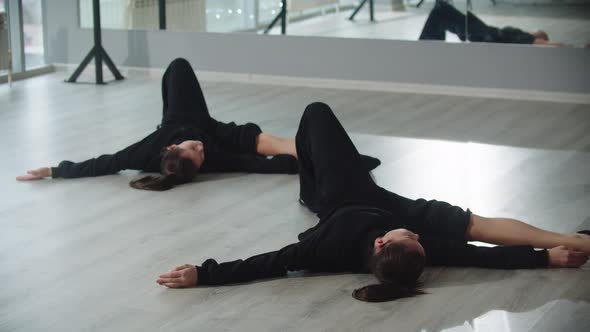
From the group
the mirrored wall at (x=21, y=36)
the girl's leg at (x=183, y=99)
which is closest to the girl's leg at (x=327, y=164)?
the girl's leg at (x=183, y=99)

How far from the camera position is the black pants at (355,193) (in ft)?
12.2

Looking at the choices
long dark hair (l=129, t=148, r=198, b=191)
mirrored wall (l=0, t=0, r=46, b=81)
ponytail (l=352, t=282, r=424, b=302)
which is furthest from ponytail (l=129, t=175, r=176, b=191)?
mirrored wall (l=0, t=0, r=46, b=81)

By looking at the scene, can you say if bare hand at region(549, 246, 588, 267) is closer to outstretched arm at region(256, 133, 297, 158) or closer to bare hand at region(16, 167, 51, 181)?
outstretched arm at region(256, 133, 297, 158)

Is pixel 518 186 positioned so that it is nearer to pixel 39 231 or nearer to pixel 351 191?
pixel 351 191

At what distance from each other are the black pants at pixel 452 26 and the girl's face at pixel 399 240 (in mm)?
3782

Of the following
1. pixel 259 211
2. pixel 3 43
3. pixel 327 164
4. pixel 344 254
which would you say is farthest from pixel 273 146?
pixel 3 43

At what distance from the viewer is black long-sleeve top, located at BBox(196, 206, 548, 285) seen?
3436mm

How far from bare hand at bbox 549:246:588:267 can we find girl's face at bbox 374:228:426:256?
0.57 metres

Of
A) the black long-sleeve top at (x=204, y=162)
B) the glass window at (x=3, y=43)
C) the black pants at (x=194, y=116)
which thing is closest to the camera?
the black long-sleeve top at (x=204, y=162)

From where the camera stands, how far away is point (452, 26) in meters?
6.89

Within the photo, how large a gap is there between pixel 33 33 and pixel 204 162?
3.87m

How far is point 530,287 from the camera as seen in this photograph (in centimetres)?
340

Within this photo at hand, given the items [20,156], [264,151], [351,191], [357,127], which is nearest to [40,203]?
[20,156]

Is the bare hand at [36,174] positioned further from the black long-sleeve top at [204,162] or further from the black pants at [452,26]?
the black pants at [452,26]
